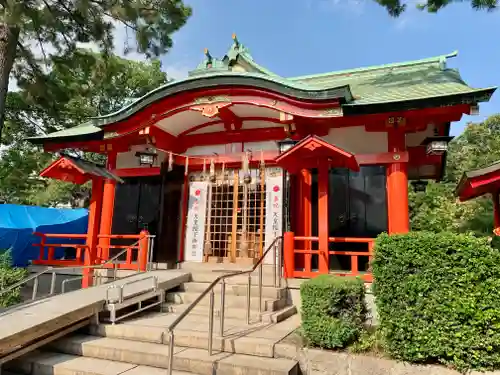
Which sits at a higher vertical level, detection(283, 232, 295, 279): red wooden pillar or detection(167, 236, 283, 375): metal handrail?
detection(283, 232, 295, 279): red wooden pillar

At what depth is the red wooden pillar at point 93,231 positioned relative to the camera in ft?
29.5

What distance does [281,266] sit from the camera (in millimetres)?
7418

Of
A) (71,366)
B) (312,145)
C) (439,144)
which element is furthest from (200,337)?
(439,144)

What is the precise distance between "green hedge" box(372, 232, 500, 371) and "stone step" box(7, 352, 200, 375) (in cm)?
261

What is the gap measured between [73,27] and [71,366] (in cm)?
807

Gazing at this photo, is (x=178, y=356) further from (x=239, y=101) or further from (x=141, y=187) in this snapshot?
(x=141, y=187)

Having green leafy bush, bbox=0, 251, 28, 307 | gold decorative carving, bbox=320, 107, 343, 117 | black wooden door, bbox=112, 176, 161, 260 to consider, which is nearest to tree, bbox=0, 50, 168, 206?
black wooden door, bbox=112, 176, 161, 260

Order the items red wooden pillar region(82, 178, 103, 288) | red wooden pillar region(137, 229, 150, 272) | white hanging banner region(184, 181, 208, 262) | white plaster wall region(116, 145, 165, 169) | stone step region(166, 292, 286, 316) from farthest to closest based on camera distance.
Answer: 1. white plaster wall region(116, 145, 165, 169)
2. white hanging banner region(184, 181, 208, 262)
3. red wooden pillar region(82, 178, 103, 288)
4. red wooden pillar region(137, 229, 150, 272)
5. stone step region(166, 292, 286, 316)

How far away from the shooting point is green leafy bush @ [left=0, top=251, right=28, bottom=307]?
695 cm

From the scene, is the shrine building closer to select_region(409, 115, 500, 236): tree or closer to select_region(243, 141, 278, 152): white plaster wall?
select_region(243, 141, 278, 152): white plaster wall

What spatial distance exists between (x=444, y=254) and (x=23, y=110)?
1611 cm

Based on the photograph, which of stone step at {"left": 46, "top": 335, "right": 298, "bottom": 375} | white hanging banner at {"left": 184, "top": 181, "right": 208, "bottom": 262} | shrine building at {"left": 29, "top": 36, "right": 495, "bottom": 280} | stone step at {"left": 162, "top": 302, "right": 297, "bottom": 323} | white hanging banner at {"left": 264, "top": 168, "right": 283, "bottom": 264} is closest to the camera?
stone step at {"left": 46, "top": 335, "right": 298, "bottom": 375}

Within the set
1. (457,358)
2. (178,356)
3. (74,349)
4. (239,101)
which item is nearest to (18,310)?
(74,349)

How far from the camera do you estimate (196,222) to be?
9.52 meters
